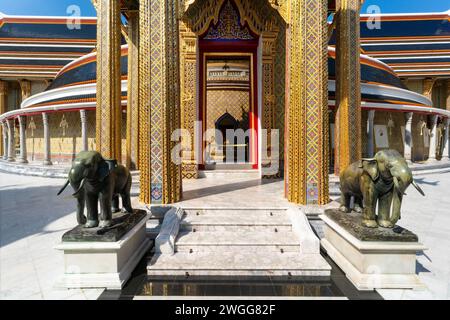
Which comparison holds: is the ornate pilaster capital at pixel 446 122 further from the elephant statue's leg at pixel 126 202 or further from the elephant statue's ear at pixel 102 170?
the elephant statue's ear at pixel 102 170

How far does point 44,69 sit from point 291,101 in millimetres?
25435

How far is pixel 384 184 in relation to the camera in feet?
9.79

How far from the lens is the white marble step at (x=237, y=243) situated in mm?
3664

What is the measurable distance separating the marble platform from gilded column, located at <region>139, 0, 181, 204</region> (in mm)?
999

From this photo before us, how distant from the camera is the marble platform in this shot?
10.5ft

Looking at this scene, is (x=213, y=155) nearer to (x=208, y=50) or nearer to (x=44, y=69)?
(x=208, y=50)

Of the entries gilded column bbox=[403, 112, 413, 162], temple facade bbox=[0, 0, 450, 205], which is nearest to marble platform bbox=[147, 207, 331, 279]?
temple facade bbox=[0, 0, 450, 205]

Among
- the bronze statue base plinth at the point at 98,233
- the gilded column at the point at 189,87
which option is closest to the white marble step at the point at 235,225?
the bronze statue base plinth at the point at 98,233

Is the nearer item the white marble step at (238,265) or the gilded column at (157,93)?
the white marble step at (238,265)

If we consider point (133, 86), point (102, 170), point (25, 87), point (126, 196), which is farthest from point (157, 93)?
point (25, 87)

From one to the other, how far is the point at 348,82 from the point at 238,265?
7.45 metres

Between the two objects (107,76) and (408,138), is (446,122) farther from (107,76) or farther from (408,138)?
(107,76)

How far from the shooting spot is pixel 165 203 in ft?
16.6

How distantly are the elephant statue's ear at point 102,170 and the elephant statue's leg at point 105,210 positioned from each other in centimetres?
25
